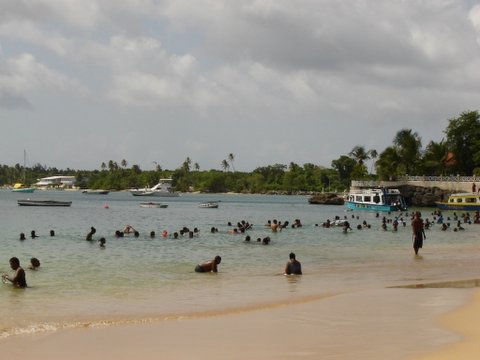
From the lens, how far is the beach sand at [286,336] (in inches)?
476

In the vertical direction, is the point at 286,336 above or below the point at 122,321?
above

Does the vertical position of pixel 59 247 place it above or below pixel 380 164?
below

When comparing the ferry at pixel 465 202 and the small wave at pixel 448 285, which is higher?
the ferry at pixel 465 202

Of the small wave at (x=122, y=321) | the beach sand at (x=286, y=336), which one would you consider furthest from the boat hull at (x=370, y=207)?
the small wave at (x=122, y=321)

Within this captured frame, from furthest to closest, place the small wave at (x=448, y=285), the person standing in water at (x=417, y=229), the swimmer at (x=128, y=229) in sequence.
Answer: the swimmer at (x=128, y=229), the person standing in water at (x=417, y=229), the small wave at (x=448, y=285)

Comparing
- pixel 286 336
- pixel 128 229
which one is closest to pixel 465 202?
pixel 128 229

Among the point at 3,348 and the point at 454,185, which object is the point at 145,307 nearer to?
the point at 3,348

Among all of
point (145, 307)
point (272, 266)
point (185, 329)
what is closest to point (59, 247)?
point (272, 266)

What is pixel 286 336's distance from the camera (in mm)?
13680

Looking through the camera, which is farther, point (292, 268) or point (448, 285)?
point (292, 268)

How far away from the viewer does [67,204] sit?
362ft

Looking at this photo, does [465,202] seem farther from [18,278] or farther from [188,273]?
[18,278]

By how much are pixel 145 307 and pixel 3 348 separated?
5672 millimetres

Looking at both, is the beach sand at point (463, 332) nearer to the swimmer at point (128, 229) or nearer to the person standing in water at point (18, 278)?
the person standing in water at point (18, 278)
